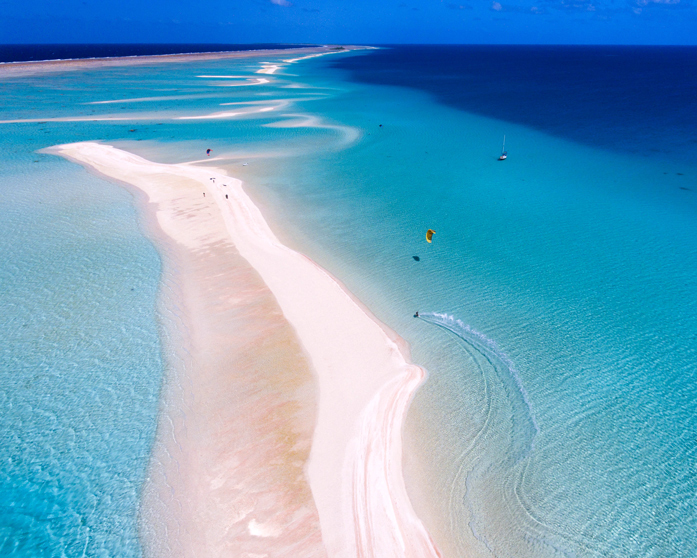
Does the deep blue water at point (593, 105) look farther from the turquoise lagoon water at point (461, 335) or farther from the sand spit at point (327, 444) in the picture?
the sand spit at point (327, 444)

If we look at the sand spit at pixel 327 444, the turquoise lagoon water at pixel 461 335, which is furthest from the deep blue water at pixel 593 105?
the sand spit at pixel 327 444

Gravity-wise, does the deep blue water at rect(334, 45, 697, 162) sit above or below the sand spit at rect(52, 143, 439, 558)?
above

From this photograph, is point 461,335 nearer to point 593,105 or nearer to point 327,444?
point 327,444

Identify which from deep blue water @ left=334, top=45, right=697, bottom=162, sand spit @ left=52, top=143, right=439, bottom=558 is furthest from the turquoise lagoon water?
deep blue water @ left=334, top=45, right=697, bottom=162

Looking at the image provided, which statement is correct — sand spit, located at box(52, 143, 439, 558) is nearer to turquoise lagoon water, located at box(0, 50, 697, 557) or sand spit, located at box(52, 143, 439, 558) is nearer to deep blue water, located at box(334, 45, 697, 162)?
turquoise lagoon water, located at box(0, 50, 697, 557)

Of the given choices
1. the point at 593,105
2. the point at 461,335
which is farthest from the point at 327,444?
the point at 593,105

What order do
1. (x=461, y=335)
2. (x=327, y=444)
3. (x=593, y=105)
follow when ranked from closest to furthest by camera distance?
(x=327, y=444) → (x=461, y=335) → (x=593, y=105)

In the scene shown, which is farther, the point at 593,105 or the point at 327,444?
the point at 593,105
